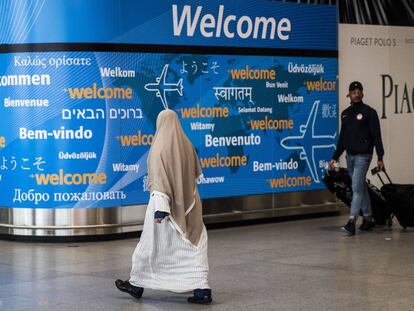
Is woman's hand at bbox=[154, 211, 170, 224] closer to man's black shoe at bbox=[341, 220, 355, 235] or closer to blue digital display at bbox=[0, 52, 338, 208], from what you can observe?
blue digital display at bbox=[0, 52, 338, 208]

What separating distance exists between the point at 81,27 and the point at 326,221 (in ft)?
16.2

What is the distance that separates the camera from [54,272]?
35.4 ft

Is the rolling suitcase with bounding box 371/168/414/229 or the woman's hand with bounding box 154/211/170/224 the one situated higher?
the woman's hand with bounding box 154/211/170/224

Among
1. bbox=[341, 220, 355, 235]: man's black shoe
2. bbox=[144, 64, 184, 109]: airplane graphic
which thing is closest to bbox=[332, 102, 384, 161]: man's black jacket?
bbox=[341, 220, 355, 235]: man's black shoe

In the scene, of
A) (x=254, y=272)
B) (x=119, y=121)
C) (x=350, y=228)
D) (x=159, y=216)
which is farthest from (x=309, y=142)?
(x=159, y=216)

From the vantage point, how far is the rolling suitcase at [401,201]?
44.1 feet

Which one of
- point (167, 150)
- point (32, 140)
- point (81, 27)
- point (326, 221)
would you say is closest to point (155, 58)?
point (81, 27)

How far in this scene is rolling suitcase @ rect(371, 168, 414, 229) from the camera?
44.1 feet

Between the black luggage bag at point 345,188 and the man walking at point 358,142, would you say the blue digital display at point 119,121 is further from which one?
the man walking at point 358,142

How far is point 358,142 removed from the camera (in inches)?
516

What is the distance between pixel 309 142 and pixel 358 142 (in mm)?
2303

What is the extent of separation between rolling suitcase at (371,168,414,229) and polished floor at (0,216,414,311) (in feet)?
0.63

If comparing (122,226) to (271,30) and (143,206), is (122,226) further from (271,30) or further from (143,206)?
(271,30)

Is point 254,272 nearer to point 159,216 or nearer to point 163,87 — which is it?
point 159,216
